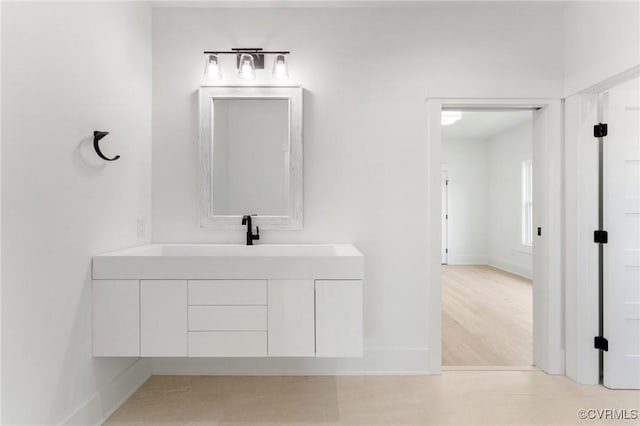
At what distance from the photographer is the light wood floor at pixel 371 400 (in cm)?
184

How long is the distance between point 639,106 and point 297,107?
2.23 metres

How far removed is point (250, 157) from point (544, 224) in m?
2.17

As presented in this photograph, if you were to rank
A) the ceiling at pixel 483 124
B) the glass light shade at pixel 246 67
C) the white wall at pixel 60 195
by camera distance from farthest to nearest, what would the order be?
the ceiling at pixel 483 124
the glass light shade at pixel 246 67
the white wall at pixel 60 195

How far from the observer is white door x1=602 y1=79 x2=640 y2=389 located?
2.14 m

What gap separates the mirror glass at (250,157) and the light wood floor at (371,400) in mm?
1179

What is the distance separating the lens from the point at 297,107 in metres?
2.38

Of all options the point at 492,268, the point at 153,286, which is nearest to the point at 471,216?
the point at 492,268

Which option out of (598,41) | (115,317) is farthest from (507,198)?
(115,317)

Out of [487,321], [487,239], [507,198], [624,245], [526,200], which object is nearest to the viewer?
[624,245]

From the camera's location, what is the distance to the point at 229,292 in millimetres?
1741

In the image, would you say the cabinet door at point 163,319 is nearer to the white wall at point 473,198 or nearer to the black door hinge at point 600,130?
the black door hinge at point 600,130

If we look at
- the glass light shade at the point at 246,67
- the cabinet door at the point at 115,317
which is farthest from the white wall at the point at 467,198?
the cabinet door at the point at 115,317

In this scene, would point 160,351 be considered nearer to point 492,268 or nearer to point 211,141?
point 211,141

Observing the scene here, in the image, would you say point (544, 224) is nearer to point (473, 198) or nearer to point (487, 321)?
point (487, 321)
